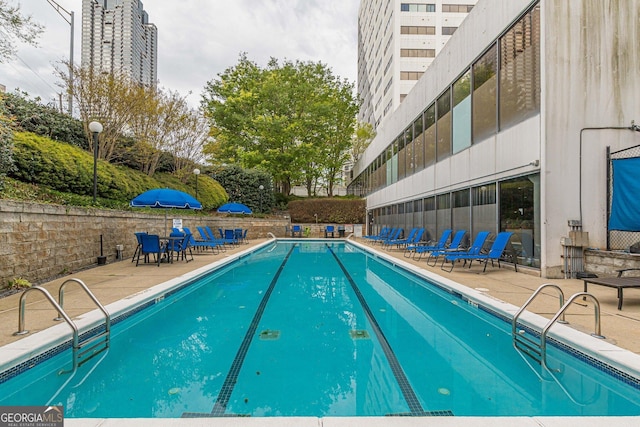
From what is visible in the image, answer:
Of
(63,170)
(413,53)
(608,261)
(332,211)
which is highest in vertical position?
(413,53)

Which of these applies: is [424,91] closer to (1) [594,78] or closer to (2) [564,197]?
(1) [594,78]

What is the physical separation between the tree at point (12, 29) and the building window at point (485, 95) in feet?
35.8

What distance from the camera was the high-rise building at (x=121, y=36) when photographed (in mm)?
23875

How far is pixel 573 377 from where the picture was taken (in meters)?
3.14

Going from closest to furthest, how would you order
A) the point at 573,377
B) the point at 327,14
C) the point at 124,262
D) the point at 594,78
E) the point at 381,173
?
1. the point at 573,377
2. the point at 594,78
3. the point at 124,262
4. the point at 381,173
5. the point at 327,14

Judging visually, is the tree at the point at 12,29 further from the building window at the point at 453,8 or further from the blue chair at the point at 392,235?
the building window at the point at 453,8

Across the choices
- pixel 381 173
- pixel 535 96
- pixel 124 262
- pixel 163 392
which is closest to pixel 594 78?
pixel 535 96

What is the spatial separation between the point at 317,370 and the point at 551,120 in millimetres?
6814

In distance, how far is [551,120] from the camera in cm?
711

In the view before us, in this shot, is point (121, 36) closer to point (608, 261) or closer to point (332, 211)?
point (332, 211)

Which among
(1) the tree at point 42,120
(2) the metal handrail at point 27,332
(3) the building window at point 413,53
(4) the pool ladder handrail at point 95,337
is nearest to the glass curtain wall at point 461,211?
(4) the pool ladder handrail at point 95,337

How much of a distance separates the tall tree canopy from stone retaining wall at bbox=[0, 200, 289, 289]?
16877mm

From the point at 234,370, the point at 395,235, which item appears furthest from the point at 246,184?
the point at 234,370

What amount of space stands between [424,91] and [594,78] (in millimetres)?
7271
